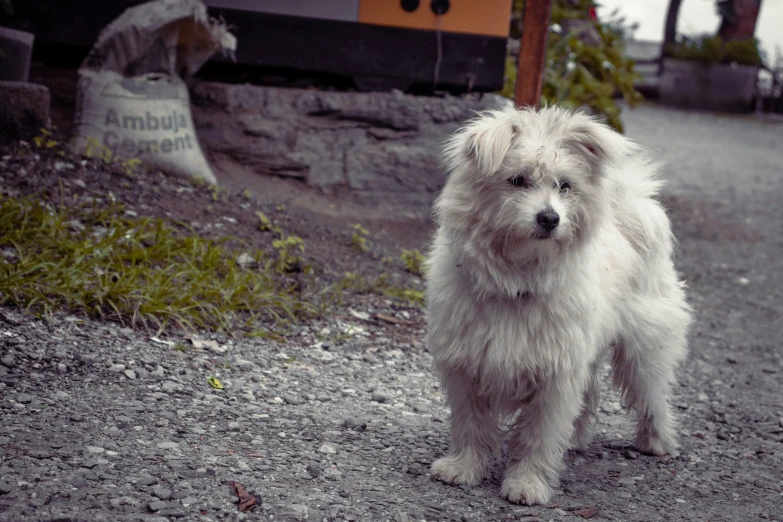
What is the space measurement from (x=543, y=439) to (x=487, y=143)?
116 cm

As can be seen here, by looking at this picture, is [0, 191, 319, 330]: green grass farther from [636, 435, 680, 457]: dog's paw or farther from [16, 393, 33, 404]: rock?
[636, 435, 680, 457]: dog's paw

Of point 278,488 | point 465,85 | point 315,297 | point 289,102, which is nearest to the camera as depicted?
point 278,488

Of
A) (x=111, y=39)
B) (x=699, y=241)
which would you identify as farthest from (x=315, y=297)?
(x=699, y=241)

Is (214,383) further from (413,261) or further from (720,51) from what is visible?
(720,51)

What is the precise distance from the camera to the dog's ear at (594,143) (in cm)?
315

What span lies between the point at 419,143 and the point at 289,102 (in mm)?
1189

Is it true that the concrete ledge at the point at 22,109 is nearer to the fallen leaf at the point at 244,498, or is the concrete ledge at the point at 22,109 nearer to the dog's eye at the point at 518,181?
the fallen leaf at the point at 244,498

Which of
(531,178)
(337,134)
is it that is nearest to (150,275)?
(531,178)

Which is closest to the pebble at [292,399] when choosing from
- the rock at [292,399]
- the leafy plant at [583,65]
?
the rock at [292,399]

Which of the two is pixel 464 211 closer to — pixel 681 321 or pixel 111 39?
pixel 681 321

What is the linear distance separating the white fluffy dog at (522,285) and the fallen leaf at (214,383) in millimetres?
1162

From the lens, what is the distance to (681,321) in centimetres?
391

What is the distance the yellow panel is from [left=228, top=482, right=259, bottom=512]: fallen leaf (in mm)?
5235

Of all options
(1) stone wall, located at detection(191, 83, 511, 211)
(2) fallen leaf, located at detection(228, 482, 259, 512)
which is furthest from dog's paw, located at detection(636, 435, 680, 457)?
(1) stone wall, located at detection(191, 83, 511, 211)
